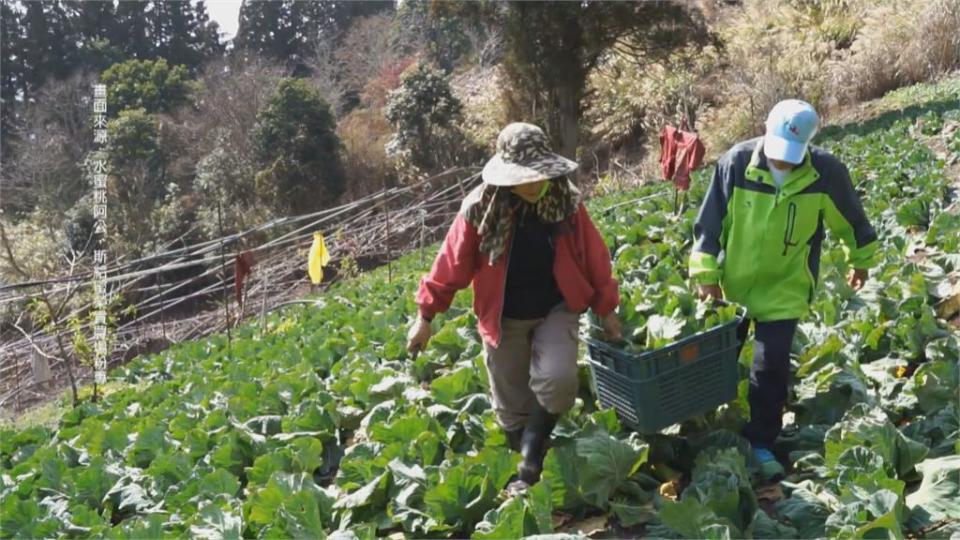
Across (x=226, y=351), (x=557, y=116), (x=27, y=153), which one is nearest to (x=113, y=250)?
(x=27, y=153)

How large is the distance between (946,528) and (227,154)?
2898cm

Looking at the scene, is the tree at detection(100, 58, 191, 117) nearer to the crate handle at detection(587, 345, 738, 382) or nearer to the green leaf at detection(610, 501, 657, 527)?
the crate handle at detection(587, 345, 738, 382)

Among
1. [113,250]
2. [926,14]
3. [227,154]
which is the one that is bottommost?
[113,250]

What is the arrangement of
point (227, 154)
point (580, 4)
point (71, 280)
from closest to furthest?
point (71, 280) → point (580, 4) → point (227, 154)

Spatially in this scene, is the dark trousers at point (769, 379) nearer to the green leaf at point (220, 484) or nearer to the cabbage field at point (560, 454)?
the cabbage field at point (560, 454)

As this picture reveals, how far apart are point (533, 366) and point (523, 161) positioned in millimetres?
913

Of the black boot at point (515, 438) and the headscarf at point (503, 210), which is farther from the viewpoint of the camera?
the black boot at point (515, 438)

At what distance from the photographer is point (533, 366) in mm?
3703

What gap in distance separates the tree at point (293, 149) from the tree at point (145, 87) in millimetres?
8771

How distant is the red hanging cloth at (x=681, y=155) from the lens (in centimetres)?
1011

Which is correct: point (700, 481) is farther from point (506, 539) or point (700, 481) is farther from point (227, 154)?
point (227, 154)

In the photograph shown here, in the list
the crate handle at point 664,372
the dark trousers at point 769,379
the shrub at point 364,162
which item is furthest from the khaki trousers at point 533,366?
the shrub at point 364,162

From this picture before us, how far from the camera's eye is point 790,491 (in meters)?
3.31

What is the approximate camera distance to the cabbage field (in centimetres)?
307
